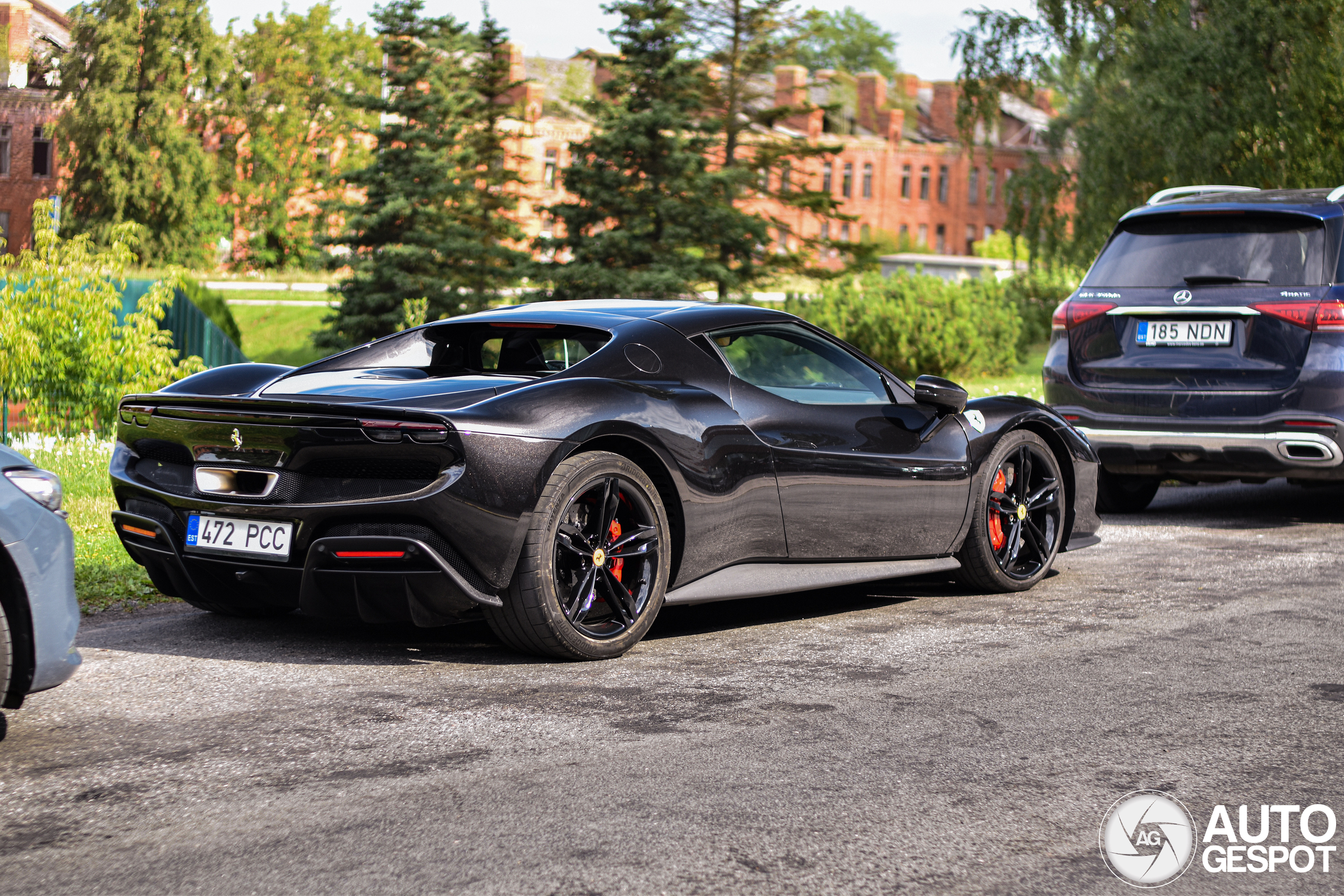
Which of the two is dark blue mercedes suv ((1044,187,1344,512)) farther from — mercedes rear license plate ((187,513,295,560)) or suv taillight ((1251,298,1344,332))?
mercedes rear license plate ((187,513,295,560))

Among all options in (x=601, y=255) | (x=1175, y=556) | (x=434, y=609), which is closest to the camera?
(x=434, y=609)

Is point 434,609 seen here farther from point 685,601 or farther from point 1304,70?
point 1304,70

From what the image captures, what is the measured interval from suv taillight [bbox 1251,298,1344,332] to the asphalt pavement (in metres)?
2.53

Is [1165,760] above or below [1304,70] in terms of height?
below

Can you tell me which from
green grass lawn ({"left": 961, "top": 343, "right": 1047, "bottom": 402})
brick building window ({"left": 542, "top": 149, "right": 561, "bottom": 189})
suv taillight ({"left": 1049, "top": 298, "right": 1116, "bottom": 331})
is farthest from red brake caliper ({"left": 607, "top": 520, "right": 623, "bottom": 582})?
brick building window ({"left": 542, "top": 149, "right": 561, "bottom": 189})

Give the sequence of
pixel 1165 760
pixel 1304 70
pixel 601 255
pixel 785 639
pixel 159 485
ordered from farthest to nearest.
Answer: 1. pixel 601 255
2. pixel 1304 70
3. pixel 785 639
4. pixel 159 485
5. pixel 1165 760

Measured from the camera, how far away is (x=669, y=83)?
34.8m

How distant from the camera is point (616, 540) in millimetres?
5344

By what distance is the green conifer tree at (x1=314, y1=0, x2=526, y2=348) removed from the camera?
121 ft

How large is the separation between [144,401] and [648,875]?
3171 mm

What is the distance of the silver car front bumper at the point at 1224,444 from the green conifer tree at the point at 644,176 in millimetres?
25225

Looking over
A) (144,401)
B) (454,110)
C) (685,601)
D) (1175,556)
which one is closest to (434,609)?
(685,601)

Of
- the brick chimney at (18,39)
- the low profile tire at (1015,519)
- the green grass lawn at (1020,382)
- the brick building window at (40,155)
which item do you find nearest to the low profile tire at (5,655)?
the low profile tire at (1015,519)

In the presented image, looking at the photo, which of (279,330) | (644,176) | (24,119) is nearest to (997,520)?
(644,176)
